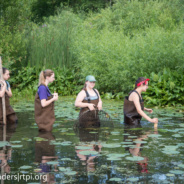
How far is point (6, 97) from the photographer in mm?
9680

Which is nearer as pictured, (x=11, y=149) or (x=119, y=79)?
(x=11, y=149)

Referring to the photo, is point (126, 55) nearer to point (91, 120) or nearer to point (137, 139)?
point (91, 120)

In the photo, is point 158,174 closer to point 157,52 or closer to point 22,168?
point 22,168

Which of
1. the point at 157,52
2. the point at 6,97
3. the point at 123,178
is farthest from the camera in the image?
the point at 157,52

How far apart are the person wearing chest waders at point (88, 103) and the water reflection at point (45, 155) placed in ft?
2.81

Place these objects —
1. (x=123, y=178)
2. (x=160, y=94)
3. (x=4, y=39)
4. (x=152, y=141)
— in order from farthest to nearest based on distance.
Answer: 1. (x=4, y=39)
2. (x=160, y=94)
3. (x=152, y=141)
4. (x=123, y=178)

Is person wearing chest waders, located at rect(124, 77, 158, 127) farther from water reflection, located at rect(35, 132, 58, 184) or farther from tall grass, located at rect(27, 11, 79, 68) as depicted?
tall grass, located at rect(27, 11, 79, 68)

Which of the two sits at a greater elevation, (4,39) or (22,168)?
(4,39)

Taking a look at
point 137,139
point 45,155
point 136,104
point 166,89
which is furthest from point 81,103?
point 166,89

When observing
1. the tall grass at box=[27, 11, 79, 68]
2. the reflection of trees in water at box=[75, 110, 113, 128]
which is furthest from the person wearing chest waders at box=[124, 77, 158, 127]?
the tall grass at box=[27, 11, 79, 68]

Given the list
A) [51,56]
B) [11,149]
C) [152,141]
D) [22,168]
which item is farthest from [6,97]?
[51,56]

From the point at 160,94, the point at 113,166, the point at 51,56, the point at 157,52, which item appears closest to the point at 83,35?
the point at 51,56

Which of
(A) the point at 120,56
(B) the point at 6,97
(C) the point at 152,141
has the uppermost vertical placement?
(A) the point at 120,56

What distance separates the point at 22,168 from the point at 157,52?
34.6 feet
